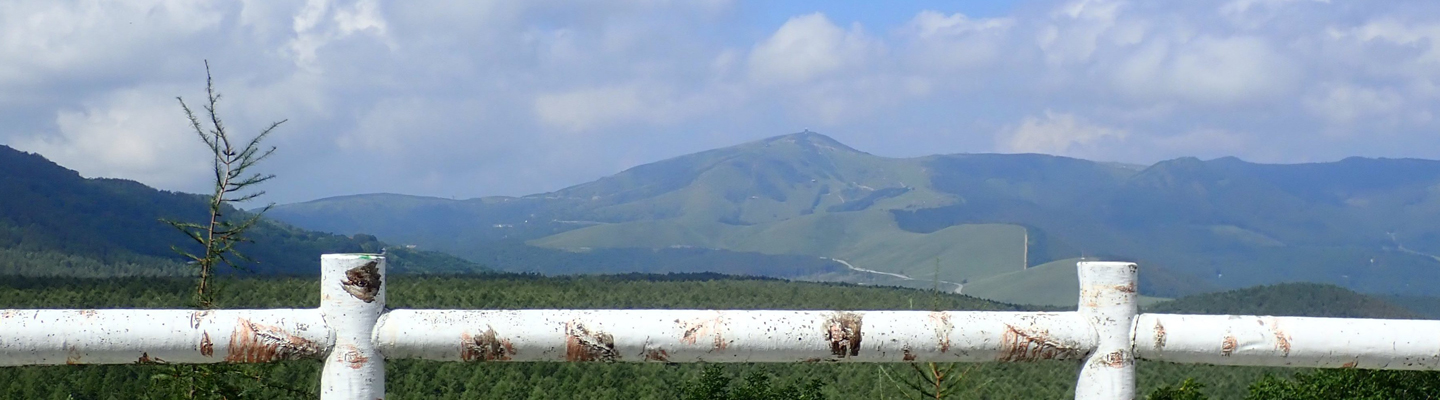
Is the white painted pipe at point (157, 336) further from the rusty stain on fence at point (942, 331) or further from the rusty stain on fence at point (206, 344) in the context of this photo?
the rusty stain on fence at point (942, 331)

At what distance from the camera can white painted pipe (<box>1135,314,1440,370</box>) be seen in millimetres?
2453

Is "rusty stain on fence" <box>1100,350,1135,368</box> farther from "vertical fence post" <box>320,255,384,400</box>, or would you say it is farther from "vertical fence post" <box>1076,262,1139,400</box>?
"vertical fence post" <box>320,255,384,400</box>

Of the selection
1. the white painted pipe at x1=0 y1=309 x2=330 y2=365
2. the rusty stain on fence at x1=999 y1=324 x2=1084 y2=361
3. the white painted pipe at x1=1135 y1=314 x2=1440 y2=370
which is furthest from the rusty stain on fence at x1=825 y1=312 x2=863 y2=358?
the white painted pipe at x1=0 y1=309 x2=330 y2=365

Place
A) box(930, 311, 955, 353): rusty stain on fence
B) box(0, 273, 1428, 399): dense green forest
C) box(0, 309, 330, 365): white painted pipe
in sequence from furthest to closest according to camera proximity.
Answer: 1. box(0, 273, 1428, 399): dense green forest
2. box(930, 311, 955, 353): rusty stain on fence
3. box(0, 309, 330, 365): white painted pipe

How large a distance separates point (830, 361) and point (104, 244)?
486 feet

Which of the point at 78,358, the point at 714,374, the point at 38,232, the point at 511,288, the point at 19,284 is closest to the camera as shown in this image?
the point at 78,358

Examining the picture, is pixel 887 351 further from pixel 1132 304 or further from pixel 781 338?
pixel 1132 304

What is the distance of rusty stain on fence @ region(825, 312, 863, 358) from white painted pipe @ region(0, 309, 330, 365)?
1.14m

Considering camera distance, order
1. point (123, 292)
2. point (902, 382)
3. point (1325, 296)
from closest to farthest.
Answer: point (902, 382)
point (123, 292)
point (1325, 296)

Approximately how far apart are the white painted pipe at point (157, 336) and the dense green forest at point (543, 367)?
0.87 meters

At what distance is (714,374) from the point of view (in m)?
5.82

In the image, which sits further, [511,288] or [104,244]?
[104,244]

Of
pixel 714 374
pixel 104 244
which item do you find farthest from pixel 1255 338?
pixel 104 244

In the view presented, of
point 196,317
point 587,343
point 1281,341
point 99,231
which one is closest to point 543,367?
point 196,317
